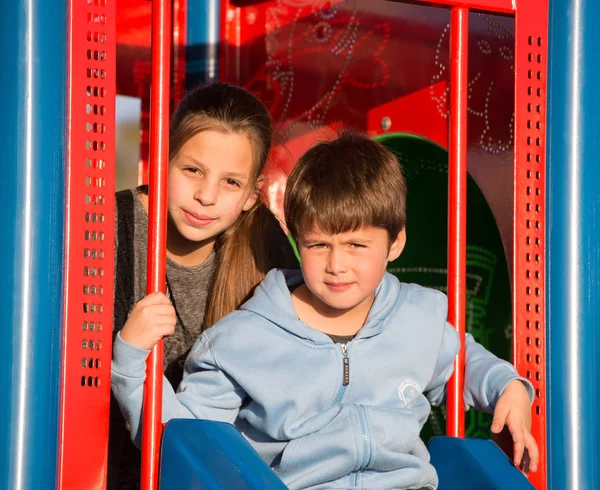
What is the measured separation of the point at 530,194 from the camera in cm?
156

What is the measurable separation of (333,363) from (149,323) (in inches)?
11.5

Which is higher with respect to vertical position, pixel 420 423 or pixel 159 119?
pixel 159 119

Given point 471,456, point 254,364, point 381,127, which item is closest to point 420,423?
point 471,456

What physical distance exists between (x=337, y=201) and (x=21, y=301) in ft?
1.58

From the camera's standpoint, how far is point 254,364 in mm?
1395

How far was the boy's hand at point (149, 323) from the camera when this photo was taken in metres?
1.30

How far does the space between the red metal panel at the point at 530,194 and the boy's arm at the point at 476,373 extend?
2.2 inches

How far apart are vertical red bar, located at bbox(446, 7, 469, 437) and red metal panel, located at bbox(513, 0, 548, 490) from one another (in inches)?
4.1

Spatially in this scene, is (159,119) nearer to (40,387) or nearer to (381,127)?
(40,387)

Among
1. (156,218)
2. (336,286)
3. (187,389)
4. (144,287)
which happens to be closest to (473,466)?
(336,286)

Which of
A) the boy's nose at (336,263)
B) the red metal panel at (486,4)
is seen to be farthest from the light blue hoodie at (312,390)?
the red metal panel at (486,4)

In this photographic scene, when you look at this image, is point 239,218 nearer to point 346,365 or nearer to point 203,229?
point 203,229

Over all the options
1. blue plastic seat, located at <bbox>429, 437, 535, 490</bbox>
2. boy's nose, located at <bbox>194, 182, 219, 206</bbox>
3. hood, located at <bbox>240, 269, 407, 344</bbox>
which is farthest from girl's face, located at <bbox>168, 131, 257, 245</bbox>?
blue plastic seat, located at <bbox>429, 437, 535, 490</bbox>

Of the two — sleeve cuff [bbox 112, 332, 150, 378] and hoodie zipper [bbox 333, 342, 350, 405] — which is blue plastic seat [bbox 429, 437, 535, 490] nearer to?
hoodie zipper [bbox 333, 342, 350, 405]
